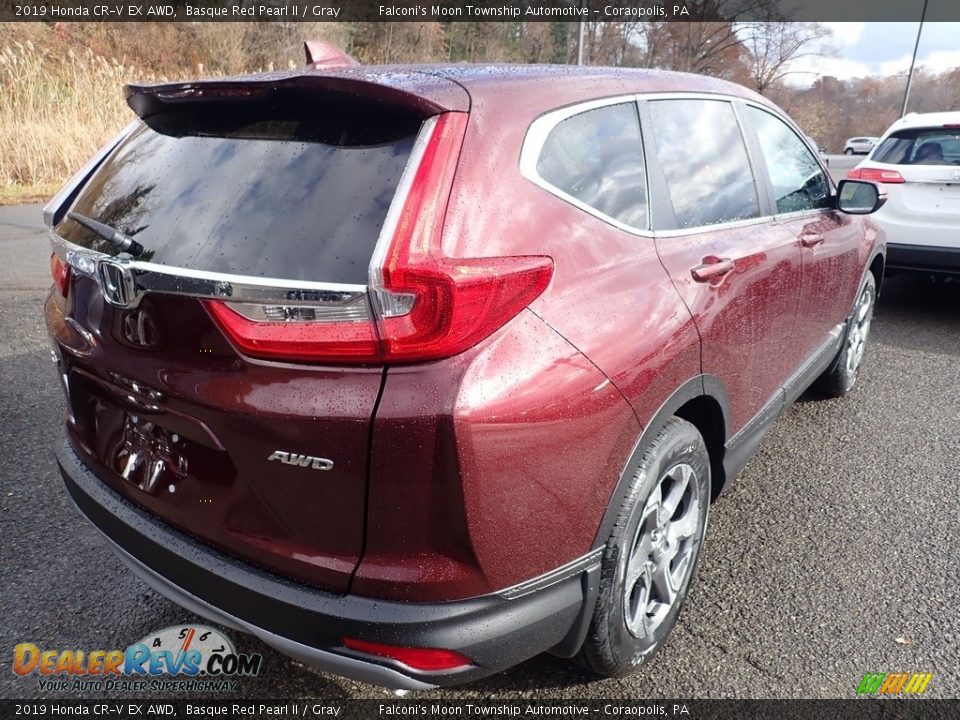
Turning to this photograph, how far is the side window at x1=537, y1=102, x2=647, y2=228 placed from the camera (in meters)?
1.76

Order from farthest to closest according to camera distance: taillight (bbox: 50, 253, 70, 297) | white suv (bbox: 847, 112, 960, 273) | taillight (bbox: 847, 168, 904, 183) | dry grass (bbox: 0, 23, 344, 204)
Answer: dry grass (bbox: 0, 23, 344, 204), taillight (bbox: 847, 168, 904, 183), white suv (bbox: 847, 112, 960, 273), taillight (bbox: 50, 253, 70, 297)

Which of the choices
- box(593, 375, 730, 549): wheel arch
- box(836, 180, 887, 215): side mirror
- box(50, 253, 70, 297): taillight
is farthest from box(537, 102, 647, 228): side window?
box(836, 180, 887, 215): side mirror

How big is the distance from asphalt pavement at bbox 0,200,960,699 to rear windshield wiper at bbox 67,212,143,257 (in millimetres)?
1323

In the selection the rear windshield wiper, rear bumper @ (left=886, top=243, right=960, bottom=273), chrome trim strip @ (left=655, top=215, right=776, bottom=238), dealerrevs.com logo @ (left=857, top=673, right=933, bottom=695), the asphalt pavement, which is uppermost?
the rear windshield wiper

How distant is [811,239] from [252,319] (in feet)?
8.39

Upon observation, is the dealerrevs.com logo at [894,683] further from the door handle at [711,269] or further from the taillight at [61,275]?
the taillight at [61,275]

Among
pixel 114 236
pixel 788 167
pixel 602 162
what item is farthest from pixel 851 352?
pixel 114 236

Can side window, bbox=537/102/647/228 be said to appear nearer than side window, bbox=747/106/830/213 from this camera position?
Yes

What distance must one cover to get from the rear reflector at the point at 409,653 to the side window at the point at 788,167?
2.32 m

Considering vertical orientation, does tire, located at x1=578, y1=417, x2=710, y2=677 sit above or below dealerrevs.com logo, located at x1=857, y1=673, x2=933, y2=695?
above

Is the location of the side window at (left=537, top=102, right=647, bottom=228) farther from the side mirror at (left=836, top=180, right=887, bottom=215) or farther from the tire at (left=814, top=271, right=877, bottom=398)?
the tire at (left=814, top=271, right=877, bottom=398)

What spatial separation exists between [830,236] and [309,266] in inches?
111

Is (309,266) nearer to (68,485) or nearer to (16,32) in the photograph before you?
(68,485)

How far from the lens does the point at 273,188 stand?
1613mm
